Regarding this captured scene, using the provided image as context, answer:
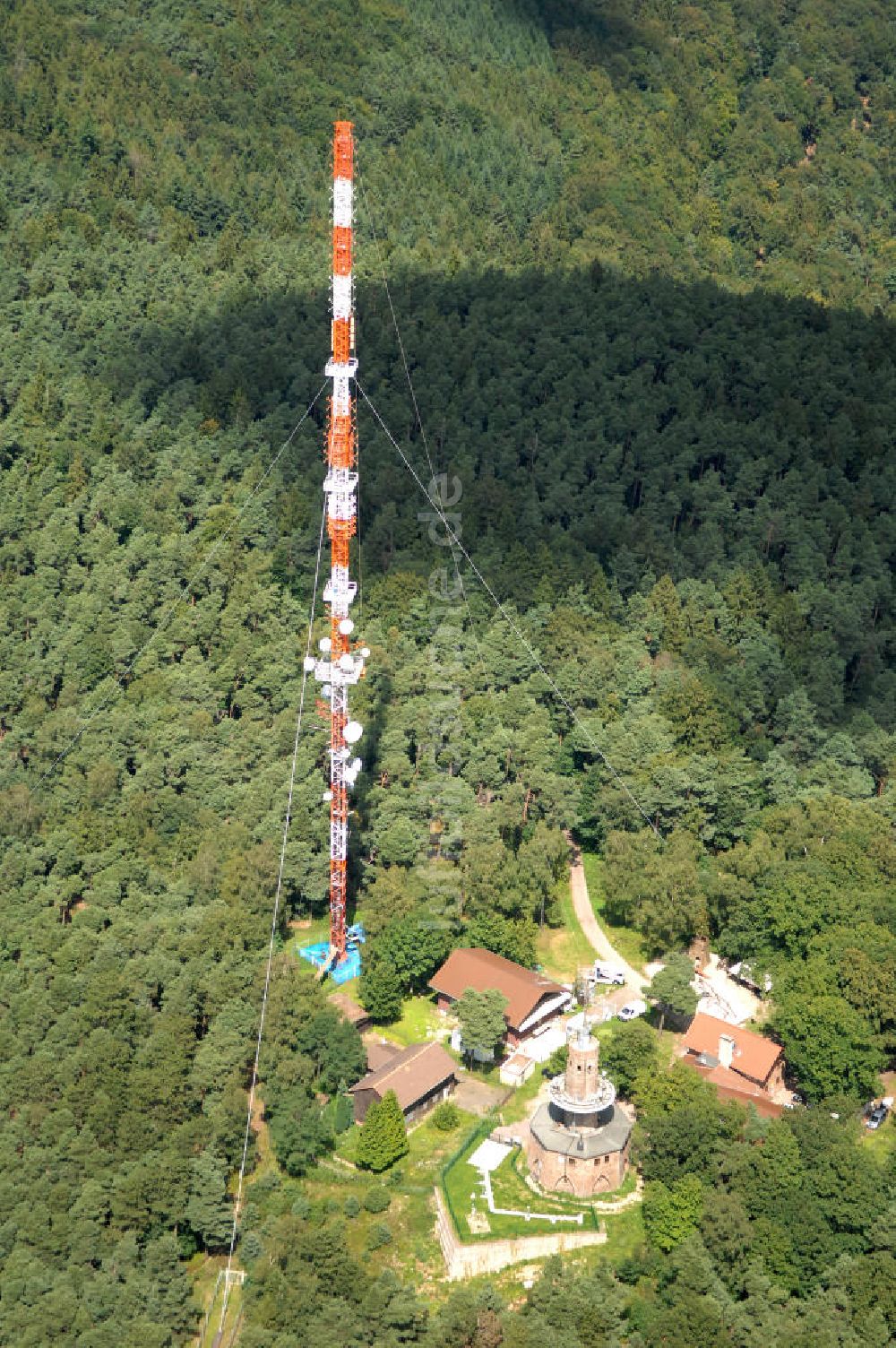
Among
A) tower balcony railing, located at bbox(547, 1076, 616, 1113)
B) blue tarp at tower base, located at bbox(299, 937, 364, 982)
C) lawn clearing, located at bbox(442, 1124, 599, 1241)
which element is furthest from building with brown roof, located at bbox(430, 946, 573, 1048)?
lawn clearing, located at bbox(442, 1124, 599, 1241)

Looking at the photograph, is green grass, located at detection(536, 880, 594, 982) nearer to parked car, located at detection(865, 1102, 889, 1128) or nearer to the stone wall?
parked car, located at detection(865, 1102, 889, 1128)

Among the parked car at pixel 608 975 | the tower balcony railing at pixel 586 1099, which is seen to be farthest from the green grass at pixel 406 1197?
the parked car at pixel 608 975

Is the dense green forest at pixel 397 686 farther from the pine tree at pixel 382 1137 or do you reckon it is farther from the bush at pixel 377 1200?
the pine tree at pixel 382 1137

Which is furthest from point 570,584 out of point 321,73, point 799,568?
point 321,73

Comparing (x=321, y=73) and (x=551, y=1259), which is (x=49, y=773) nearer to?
(x=551, y=1259)

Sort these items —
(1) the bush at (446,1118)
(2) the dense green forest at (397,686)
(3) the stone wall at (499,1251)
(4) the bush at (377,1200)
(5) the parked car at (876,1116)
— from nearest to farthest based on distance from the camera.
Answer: (3) the stone wall at (499,1251) → (2) the dense green forest at (397,686) → (4) the bush at (377,1200) → (1) the bush at (446,1118) → (5) the parked car at (876,1116)

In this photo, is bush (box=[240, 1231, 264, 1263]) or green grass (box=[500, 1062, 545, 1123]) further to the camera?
green grass (box=[500, 1062, 545, 1123])
